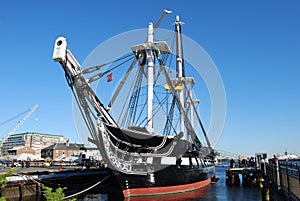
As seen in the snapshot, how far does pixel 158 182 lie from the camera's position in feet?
75.4

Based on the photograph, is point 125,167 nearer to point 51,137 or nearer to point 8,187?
point 8,187

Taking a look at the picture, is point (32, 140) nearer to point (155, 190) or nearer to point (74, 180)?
point (74, 180)

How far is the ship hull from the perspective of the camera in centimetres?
2139

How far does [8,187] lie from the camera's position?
2000 cm

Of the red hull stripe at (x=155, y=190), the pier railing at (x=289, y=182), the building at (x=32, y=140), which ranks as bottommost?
the red hull stripe at (x=155, y=190)

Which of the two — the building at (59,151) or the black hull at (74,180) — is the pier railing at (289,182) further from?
the building at (59,151)

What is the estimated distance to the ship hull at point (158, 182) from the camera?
21.4m

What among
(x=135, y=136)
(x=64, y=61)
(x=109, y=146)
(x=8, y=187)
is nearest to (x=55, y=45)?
(x=64, y=61)

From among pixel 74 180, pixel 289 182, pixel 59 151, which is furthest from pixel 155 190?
pixel 59 151

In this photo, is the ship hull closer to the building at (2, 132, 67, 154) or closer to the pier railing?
the pier railing

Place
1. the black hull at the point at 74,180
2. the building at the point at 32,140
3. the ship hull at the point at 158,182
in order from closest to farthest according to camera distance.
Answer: the ship hull at the point at 158,182 < the black hull at the point at 74,180 < the building at the point at 32,140

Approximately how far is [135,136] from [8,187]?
9616 mm

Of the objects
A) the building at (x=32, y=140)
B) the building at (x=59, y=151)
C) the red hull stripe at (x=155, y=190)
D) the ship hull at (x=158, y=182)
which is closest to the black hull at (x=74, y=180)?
the ship hull at (x=158, y=182)

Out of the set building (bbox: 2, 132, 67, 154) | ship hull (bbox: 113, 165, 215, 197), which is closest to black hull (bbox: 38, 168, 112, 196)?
ship hull (bbox: 113, 165, 215, 197)
